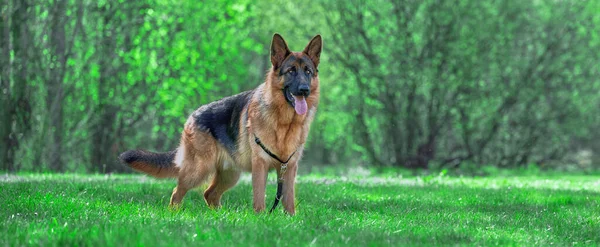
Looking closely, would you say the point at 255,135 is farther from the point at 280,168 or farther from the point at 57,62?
the point at 57,62

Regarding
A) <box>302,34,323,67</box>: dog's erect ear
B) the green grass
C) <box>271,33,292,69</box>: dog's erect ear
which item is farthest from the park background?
<box>271,33,292,69</box>: dog's erect ear

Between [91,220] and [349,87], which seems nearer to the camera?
[91,220]

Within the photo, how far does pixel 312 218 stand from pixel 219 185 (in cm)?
220

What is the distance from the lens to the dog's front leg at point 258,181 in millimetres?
7793

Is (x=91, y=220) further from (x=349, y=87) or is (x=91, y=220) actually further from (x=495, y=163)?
(x=495, y=163)

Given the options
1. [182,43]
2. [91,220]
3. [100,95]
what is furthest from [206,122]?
[182,43]

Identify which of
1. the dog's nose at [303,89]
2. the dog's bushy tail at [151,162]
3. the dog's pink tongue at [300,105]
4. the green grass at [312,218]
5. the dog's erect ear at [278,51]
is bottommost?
the green grass at [312,218]

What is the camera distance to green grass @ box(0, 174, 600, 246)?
18.7ft

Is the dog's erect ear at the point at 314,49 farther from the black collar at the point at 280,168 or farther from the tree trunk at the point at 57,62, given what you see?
the tree trunk at the point at 57,62

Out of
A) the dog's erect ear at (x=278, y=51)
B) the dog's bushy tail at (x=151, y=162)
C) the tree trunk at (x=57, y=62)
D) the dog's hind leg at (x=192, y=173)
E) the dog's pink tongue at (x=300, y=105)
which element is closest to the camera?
the dog's pink tongue at (x=300, y=105)

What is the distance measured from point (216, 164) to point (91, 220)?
2.21 meters

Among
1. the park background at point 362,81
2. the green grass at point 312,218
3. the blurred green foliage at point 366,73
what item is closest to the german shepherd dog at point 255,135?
the green grass at point 312,218

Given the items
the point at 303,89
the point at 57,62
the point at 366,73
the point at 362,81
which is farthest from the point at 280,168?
the point at 362,81

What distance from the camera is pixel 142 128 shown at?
2372 cm
